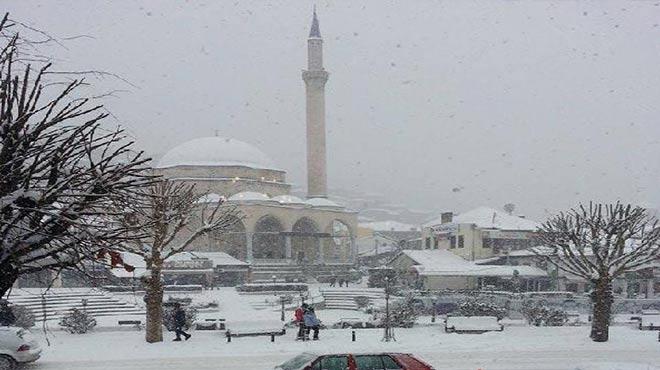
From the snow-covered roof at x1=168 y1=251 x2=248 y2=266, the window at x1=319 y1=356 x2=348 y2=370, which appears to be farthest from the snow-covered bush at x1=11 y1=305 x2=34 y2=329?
the snow-covered roof at x1=168 y1=251 x2=248 y2=266

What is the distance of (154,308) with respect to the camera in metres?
19.4

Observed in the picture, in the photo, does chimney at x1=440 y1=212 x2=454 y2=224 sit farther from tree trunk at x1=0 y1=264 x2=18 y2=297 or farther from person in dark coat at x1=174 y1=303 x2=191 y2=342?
Result: tree trunk at x1=0 y1=264 x2=18 y2=297

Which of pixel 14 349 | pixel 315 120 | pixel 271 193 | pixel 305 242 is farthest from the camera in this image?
pixel 315 120

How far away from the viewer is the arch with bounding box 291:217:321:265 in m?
Result: 60.0

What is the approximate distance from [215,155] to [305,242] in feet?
41.4

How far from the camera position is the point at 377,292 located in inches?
1580

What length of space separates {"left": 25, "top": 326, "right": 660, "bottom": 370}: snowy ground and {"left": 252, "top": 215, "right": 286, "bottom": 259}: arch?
36.5 m

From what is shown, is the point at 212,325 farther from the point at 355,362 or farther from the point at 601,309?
the point at 601,309

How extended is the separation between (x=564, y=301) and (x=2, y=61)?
3021cm

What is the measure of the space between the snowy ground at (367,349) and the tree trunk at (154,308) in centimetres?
48

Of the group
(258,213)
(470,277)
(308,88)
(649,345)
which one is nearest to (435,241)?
(470,277)

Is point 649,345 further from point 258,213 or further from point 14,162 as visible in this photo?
point 258,213

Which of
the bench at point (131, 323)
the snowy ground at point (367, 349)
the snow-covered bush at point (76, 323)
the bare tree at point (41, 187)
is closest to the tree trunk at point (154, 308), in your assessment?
the snowy ground at point (367, 349)

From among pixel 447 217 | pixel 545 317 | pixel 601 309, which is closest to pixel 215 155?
pixel 447 217
